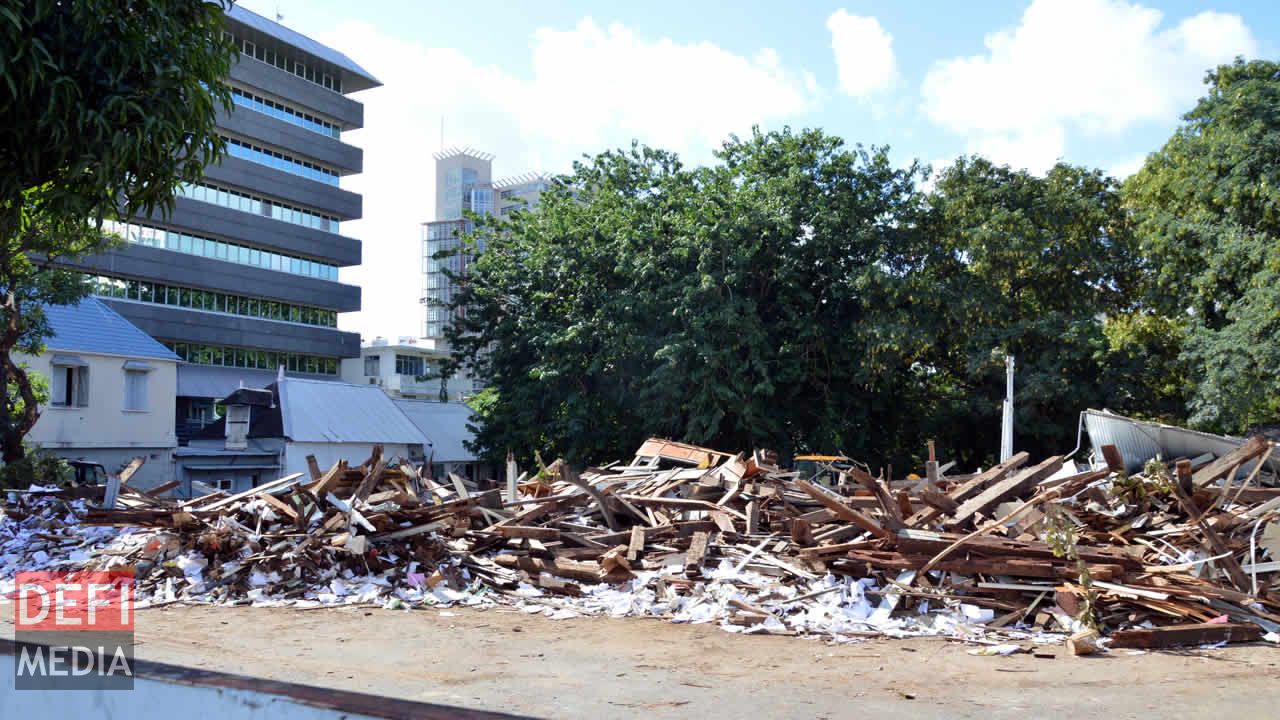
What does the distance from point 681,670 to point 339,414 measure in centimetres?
3199

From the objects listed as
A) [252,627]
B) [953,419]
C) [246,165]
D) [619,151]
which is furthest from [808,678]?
[246,165]

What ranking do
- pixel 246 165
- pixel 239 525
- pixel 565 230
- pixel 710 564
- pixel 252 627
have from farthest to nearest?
pixel 246 165 < pixel 565 230 < pixel 239 525 < pixel 710 564 < pixel 252 627

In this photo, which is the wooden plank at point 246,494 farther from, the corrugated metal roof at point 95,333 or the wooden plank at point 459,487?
the corrugated metal roof at point 95,333

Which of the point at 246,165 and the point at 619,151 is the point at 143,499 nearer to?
the point at 619,151

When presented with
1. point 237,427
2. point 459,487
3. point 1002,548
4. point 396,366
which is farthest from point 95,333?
point 396,366

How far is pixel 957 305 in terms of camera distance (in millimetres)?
24328

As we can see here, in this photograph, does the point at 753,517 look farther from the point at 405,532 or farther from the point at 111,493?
the point at 111,493

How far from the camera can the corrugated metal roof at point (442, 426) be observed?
4617 centimetres

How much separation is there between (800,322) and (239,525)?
17.1 m

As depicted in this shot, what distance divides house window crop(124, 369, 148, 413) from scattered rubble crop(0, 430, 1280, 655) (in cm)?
1934

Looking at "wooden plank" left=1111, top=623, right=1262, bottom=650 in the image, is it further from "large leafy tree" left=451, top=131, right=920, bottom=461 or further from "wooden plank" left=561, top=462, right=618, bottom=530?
"large leafy tree" left=451, top=131, right=920, bottom=461

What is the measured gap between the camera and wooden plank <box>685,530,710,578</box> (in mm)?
10062

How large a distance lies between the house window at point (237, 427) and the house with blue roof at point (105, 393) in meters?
2.14

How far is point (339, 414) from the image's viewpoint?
36781 mm
